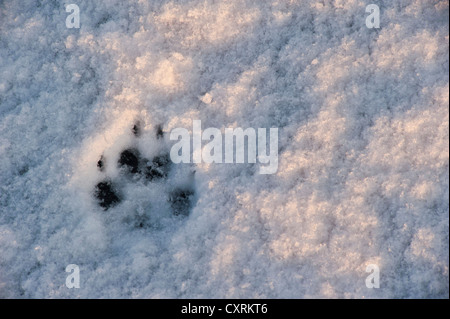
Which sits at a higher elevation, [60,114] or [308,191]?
[60,114]

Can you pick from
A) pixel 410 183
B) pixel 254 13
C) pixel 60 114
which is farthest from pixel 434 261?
pixel 60 114

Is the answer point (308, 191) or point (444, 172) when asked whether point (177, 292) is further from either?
point (444, 172)

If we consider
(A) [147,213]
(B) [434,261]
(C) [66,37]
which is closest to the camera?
(B) [434,261]
